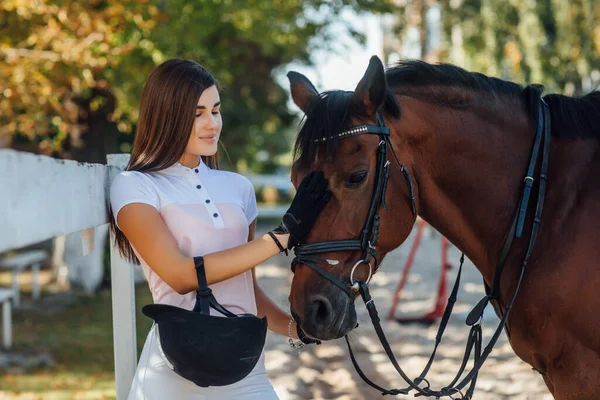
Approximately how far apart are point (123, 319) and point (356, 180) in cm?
112

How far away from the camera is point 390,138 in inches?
103

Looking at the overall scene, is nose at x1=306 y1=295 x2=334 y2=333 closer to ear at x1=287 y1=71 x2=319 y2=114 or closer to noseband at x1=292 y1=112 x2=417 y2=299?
noseband at x1=292 y1=112 x2=417 y2=299

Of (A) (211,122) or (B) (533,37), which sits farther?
(B) (533,37)

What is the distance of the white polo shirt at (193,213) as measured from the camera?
2.44 meters

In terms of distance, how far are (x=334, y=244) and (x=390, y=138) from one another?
1.52 feet

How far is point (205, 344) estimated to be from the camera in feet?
7.25

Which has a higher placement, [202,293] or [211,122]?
[211,122]

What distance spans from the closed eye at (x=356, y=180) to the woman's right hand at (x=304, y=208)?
0.09 meters

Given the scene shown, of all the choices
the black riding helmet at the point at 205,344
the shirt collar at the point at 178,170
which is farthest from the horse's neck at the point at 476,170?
the black riding helmet at the point at 205,344

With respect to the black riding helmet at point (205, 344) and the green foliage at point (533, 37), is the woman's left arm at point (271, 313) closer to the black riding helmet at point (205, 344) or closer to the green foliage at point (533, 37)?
the black riding helmet at point (205, 344)

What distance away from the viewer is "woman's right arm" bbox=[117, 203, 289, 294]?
7.64 feet

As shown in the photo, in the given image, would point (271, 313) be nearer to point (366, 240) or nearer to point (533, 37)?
point (366, 240)

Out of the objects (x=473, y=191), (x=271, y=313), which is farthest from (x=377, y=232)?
(x=271, y=313)

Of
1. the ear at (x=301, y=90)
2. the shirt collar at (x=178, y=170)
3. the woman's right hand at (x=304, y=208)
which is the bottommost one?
the woman's right hand at (x=304, y=208)
